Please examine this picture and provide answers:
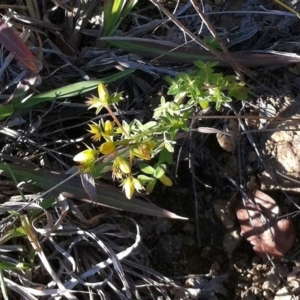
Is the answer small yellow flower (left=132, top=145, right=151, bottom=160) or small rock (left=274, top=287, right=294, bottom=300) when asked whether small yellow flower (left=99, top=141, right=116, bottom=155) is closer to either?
small yellow flower (left=132, top=145, right=151, bottom=160)

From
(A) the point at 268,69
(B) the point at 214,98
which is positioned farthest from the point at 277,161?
(B) the point at 214,98

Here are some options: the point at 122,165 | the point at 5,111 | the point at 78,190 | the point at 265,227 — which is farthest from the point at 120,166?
the point at 265,227

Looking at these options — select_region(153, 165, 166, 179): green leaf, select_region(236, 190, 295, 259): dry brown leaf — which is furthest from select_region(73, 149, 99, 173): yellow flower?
select_region(236, 190, 295, 259): dry brown leaf

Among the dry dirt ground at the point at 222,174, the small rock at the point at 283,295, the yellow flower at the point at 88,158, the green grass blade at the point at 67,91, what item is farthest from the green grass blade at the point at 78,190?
the small rock at the point at 283,295

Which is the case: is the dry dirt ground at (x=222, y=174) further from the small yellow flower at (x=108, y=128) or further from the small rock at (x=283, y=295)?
the small yellow flower at (x=108, y=128)

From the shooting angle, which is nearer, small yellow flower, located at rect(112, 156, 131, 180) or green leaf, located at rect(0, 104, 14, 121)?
small yellow flower, located at rect(112, 156, 131, 180)

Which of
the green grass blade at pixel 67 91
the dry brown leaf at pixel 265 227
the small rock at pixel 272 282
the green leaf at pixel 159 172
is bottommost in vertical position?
the small rock at pixel 272 282

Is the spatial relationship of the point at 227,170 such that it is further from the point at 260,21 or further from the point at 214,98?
the point at 260,21
